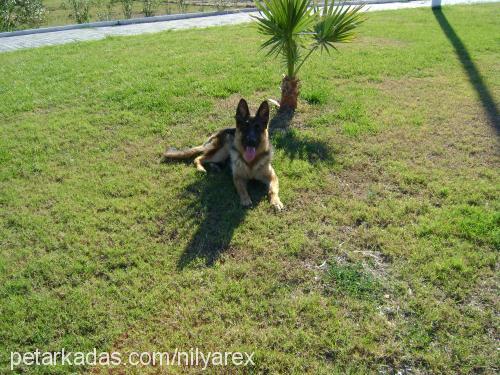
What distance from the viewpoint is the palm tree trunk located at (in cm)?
661

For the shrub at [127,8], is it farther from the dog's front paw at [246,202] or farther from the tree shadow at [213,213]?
the dog's front paw at [246,202]

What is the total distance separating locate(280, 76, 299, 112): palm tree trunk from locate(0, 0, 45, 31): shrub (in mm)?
12335

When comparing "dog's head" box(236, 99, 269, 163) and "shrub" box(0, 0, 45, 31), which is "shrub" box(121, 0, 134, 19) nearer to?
"shrub" box(0, 0, 45, 31)

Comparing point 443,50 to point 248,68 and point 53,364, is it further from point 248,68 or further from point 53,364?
point 53,364

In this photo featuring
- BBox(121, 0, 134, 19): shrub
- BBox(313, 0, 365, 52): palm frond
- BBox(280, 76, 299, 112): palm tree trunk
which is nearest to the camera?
BBox(313, 0, 365, 52): palm frond

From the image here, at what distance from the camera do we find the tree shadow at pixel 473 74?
21.8 ft

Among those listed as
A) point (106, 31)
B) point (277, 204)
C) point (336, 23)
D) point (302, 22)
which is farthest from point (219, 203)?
point (106, 31)

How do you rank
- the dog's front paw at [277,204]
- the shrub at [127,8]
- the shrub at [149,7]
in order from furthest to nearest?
1. the shrub at [149,7]
2. the shrub at [127,8]
3. the dog's front paw at [277,204]

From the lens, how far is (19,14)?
1416cm

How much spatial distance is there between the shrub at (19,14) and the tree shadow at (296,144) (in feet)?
41.8

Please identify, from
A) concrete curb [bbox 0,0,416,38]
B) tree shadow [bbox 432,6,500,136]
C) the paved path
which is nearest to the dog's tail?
tree shadow [bbox 432,6,500,136]

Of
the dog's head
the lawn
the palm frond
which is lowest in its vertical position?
the lawn

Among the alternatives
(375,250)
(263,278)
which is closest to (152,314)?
(263,278)

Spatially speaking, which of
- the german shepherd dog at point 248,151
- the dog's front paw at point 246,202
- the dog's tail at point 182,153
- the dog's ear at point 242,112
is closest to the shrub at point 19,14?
the dog's tail at point 182,153
